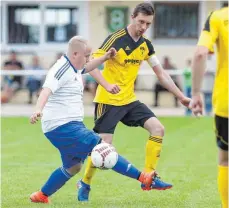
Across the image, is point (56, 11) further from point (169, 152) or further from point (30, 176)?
point (30, 176)

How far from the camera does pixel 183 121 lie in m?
20.4

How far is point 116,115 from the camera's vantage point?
9.35 meters

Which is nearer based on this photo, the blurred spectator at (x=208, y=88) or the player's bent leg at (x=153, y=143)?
the player's bent leg at (x=153, y=143)

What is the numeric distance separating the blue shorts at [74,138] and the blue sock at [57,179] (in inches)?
12.1

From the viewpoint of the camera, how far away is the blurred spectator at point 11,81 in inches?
998

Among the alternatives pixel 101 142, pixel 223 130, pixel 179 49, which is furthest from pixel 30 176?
pixel 179 49

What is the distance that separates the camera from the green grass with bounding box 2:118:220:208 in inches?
352

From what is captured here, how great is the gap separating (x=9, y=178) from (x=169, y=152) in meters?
3.88

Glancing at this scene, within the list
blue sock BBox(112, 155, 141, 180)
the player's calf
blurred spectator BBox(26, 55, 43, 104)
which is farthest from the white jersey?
blurred spectator BBox(26, 55, 43, 104)

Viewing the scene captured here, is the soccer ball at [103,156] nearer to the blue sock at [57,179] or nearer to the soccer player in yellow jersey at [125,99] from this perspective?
the blue sock at [57,179]

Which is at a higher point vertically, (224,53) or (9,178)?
(224,53)

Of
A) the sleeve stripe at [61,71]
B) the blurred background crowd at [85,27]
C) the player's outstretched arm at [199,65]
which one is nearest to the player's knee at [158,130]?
the sleeve stripe at [61,71]

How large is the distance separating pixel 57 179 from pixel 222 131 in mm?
2371

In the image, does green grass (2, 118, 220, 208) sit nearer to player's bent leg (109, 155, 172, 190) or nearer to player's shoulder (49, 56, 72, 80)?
player's bent leg (109, 155, 172, 190)
